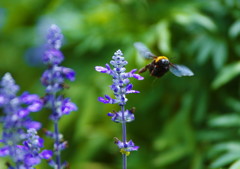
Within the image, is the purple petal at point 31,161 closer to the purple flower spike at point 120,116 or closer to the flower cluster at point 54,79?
the flower cluster at point 54,79

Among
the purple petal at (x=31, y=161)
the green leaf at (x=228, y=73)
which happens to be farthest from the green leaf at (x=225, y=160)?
the purple petal at (x=31, y=161)

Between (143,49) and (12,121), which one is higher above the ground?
(143,49)

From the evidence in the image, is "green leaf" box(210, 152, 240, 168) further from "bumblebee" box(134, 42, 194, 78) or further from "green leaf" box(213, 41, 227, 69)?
"bumblebee" box(134, 42, 194, 78)

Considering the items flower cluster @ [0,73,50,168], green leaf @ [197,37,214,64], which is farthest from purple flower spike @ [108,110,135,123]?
→ green leaf @ [197,37,214,64]

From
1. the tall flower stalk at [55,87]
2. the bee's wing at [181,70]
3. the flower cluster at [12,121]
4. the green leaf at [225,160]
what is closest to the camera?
the flower cluster at [12,121]

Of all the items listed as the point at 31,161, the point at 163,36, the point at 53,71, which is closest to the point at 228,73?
the point at 163,36

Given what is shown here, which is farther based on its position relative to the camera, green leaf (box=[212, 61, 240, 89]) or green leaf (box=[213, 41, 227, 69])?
green leaf (box=[213, 41, 227, 69])

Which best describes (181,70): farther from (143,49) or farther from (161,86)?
(161,86)

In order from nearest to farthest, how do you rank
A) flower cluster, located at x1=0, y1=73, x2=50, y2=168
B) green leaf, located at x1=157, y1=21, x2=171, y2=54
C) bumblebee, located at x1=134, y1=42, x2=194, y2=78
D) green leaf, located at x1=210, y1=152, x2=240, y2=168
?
flower cluster, located at x1=0, y1=73, x2=50, y2=168 < bumblebee, located at x1=134, y1=42, x2=194, y2=78 < green leaf, located at x1=210, y1=152, x2=240, y2=168 < green leaf, located at x1=157, y1=21, x2=171, y2=54
